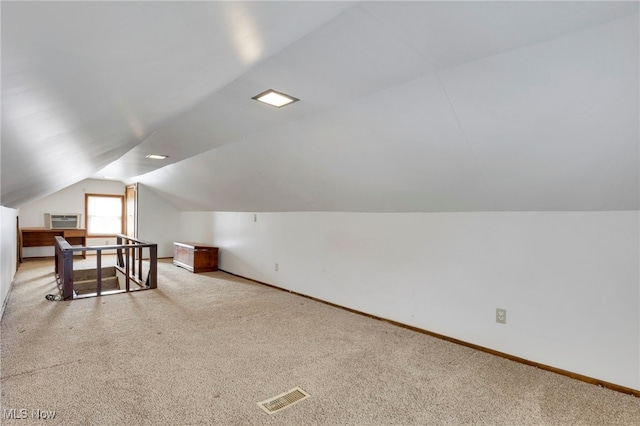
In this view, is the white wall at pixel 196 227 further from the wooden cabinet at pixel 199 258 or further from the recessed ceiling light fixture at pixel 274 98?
the recessed ceiling light fixture at pixel 274 98

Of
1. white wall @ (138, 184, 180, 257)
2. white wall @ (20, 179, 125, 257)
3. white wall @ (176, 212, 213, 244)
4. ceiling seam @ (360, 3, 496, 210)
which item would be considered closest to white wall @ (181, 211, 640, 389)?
ceiling seam @ (360, 3, 496, 210)

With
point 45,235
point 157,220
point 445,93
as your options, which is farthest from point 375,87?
point 45,235

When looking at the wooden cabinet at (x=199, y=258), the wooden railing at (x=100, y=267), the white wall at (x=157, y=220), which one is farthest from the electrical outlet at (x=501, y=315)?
the white wall at (x=157, y=220)

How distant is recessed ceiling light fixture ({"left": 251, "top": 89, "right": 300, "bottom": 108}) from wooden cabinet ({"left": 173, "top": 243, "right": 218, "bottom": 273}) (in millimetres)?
4600

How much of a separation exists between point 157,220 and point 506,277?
7825mm

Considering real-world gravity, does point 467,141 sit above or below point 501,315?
above

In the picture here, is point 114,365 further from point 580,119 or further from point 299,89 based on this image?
point 580,119

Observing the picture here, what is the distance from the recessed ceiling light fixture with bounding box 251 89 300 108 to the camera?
223cm

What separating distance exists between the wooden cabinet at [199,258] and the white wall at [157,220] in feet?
6.08

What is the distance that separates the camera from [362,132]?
8.69 feet

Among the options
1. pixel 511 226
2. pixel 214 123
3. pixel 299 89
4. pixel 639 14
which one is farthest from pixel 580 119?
pixel 214 123

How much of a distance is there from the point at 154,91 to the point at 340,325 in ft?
9.52

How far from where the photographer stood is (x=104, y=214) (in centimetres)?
868

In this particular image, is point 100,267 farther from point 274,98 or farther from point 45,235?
point 45,235
